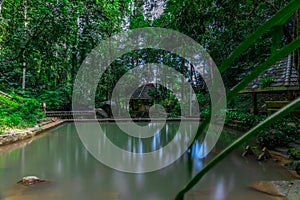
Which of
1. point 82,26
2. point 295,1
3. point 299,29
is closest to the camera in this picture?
point 295,1

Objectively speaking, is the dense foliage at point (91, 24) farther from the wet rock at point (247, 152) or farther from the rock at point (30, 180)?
the rock at point (30, 180)

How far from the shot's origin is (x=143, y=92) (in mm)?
16281

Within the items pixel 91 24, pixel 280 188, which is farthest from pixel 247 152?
pixel 91 24

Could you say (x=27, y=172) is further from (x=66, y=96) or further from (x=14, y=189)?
(x=66, y=96)

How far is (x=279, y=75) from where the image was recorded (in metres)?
6.87

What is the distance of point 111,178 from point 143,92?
12873mm

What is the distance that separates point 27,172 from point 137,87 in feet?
43.5

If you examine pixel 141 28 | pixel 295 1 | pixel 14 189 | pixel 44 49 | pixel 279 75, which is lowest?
pixel 14 189

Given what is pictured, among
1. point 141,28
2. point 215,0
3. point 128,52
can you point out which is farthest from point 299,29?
point 128,52

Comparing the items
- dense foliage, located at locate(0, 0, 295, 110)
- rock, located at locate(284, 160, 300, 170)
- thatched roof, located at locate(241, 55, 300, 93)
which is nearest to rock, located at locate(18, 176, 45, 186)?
dense foliage, located at locate(0, 0, 295, 110)

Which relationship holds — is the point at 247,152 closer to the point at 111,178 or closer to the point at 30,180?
the point at 111,178

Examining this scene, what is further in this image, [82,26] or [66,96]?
[66,96]

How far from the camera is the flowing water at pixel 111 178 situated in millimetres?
2902

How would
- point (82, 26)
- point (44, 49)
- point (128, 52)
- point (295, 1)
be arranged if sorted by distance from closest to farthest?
point (295, 1)
point (44, 49)
point (82, 26)
point (128, 52)
